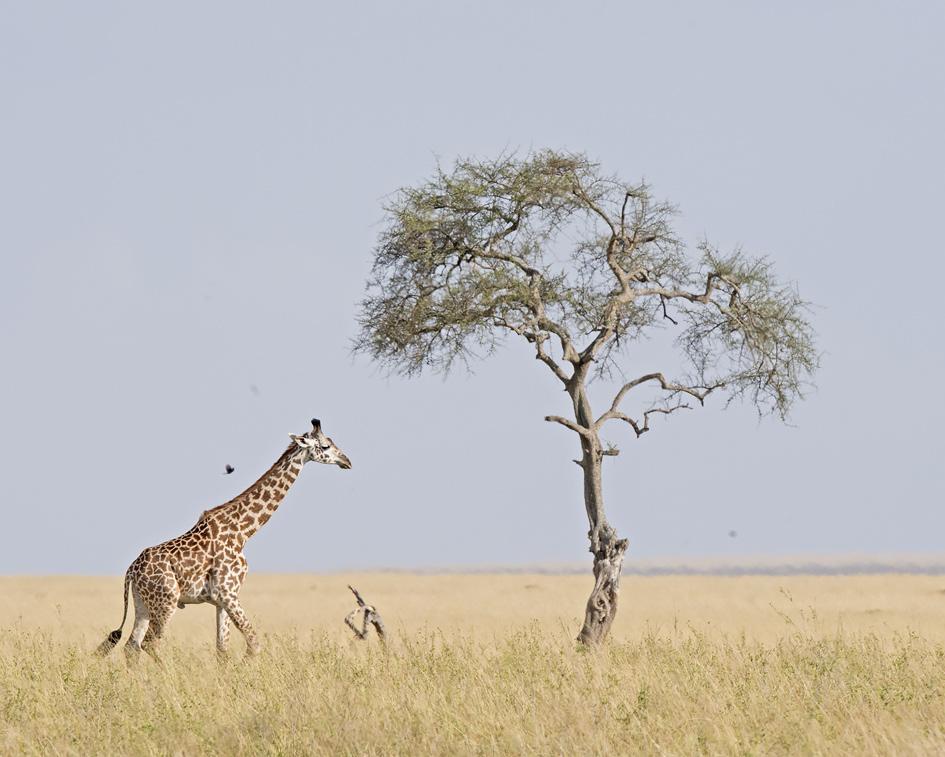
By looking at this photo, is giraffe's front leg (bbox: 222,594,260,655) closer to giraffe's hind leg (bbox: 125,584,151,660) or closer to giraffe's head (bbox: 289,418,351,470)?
giraffe's hind leg (bbox: 125,584,151,660)

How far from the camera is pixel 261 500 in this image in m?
18.3

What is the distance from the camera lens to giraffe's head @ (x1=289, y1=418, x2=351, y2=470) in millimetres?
18250

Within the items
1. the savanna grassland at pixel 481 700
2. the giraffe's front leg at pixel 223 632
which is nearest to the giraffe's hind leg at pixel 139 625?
the savanna grassland at pixel 481 700

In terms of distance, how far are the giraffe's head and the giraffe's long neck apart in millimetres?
285

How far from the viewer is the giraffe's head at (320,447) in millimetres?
18250

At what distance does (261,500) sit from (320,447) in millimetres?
1186

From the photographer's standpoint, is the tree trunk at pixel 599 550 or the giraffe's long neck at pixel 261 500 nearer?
the giraffe's long neck at pixel 261 500

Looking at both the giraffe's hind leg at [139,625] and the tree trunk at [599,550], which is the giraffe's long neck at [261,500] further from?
the tree trunk at [599,550]

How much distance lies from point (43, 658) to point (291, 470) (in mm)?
4392

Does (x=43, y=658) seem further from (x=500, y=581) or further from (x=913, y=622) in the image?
(x=500, y=581)

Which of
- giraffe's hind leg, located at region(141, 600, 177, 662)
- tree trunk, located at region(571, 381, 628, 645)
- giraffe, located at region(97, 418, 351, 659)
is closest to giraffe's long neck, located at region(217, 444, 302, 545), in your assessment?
giraffe, located at region(97, 418, 351, 659)

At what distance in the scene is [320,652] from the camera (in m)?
15.6

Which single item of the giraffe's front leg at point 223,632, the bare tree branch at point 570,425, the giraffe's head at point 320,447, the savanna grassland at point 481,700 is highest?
the bare tree branch at point 570,425

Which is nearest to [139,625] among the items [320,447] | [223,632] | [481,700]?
[223,632]
